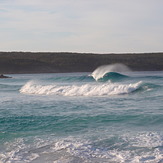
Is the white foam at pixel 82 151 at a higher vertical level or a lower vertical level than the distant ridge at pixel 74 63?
lower

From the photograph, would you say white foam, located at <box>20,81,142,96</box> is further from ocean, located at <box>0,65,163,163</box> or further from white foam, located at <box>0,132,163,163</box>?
white foam, located at <box>0,132,163,163</box>

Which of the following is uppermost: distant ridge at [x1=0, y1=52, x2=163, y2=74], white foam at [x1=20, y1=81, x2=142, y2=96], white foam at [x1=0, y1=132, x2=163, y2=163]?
distant ridge at [x1=0, y1=52, x2=163, y2=74]

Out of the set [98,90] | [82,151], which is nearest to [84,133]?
[82,151]

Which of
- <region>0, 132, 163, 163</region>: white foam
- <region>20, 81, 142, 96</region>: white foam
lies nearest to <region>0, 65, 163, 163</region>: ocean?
<region>0, 132, 163, 163</region>: white foam

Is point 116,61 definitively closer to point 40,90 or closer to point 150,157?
point 40,90

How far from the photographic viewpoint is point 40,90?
2552 centimetres

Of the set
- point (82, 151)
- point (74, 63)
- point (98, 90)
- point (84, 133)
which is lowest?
point (82, 151)

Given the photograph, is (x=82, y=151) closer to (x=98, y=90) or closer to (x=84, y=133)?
(x=84, y=133)

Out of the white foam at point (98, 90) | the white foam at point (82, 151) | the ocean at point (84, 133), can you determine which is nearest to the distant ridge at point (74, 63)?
the white foam at point (98, 90)

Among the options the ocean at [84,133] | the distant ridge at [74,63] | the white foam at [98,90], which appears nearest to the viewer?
the ocean at [84,133]

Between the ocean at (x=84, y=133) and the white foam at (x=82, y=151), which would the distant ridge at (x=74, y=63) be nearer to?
the ocean at (x=84, y=133)

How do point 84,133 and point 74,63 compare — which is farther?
point 74,63

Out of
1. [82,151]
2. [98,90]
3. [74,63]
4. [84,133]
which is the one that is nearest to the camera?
[82,151]

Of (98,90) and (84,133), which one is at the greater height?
(98,90)
